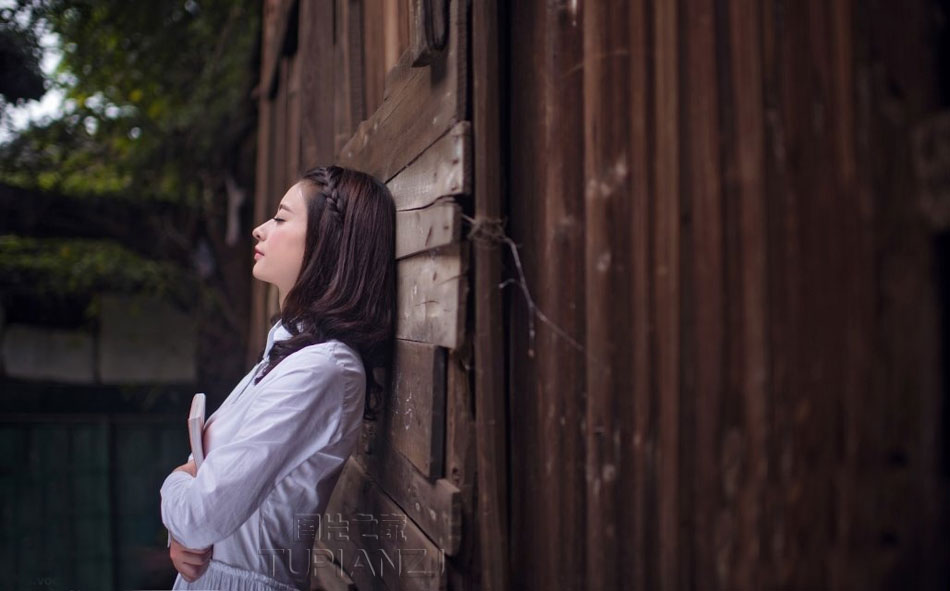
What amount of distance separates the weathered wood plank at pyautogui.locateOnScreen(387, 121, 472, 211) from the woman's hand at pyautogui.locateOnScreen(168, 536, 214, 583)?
932 millimetres

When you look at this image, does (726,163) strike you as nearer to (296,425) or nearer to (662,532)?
(662,532)

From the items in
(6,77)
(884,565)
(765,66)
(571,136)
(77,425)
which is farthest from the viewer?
(77,425)

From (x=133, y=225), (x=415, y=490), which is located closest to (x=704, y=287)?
(x=415, y=490)

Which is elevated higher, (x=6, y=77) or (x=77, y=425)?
(x=6, y=77)

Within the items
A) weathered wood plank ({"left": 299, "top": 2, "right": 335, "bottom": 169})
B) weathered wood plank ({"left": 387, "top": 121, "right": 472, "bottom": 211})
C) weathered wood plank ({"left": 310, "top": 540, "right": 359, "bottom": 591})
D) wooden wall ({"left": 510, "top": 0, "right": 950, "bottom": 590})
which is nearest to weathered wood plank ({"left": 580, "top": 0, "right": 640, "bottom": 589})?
wooden wall ({"left": 510, "top": 0, "right": 950, "bottom": 590})

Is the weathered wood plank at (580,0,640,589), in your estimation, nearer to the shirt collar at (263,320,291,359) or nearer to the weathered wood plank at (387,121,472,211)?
the weathered wood plank at (387,121,472,211)

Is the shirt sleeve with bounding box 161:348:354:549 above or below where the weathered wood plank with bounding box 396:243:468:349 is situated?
below

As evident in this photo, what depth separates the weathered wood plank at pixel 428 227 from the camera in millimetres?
1424

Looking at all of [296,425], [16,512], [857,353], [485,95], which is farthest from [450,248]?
[16,512]

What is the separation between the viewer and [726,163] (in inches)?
38.1

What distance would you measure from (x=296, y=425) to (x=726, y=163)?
42.8 inches

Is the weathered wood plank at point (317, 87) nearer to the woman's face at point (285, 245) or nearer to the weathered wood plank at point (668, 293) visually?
the woman's face at point (285, 245)

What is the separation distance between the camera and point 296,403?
1.68 m

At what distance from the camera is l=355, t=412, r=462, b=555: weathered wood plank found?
145 centimetres
